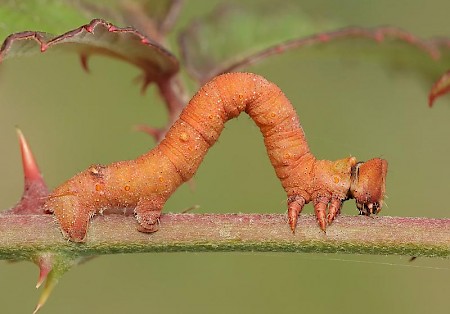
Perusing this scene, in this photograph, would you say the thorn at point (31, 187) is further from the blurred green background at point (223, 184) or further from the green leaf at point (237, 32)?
the blurred green background at point (223, 184)

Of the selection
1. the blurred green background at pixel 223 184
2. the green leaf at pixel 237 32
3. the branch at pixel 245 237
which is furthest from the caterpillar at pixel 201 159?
the blurred green background at pixel 223 184

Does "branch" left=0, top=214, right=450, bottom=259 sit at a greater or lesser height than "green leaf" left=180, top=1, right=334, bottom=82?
lesser

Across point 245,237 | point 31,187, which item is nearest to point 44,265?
point 31,187

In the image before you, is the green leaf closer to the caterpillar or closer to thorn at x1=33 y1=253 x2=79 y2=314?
the caterpillar

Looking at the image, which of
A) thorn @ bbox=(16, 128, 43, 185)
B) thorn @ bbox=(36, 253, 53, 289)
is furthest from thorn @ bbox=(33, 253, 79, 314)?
thorn @ bbox=(16, 128, 43, 185)

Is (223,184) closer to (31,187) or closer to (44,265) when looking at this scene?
(31,187)

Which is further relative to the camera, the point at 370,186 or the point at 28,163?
the point at 370,186
